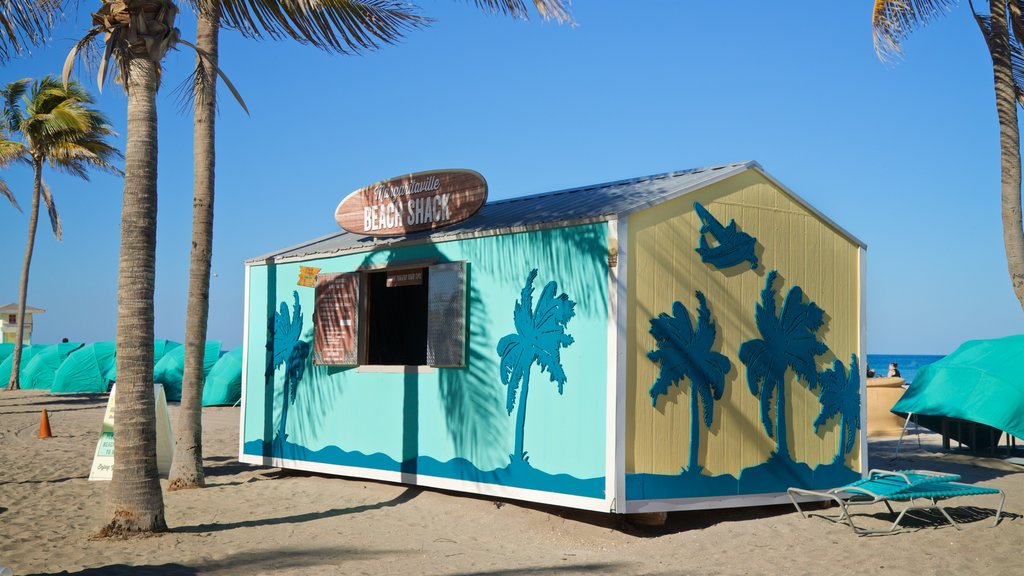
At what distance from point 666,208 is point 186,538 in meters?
5.32

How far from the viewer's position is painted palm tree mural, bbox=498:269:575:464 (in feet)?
28.8

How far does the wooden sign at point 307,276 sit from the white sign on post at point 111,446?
7.26 ft

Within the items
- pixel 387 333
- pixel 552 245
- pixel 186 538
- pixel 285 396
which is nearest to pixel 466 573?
pixel 186 538

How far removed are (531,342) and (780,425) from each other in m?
2.77

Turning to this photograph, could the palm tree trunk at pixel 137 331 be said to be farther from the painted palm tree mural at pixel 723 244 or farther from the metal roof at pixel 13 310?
the metal roof at pixel 13 310

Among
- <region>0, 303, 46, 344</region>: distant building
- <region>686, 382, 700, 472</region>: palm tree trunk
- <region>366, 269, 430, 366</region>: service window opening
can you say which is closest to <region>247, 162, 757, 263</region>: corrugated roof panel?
<region>366, 269, 430, 366</region>: service window opening

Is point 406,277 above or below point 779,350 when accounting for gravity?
above

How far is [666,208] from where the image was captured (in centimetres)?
876

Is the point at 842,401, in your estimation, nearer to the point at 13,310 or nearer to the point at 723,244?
the point at 723,244

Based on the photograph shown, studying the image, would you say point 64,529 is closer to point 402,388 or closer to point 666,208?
point 402,388

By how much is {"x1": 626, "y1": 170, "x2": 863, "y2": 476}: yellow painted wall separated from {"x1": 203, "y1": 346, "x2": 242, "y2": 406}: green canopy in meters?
16.9

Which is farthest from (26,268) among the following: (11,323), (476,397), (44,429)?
(476,397)

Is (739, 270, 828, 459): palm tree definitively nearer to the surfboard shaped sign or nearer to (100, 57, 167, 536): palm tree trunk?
the surfboard shaped sign

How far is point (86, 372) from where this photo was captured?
27.1 metres
